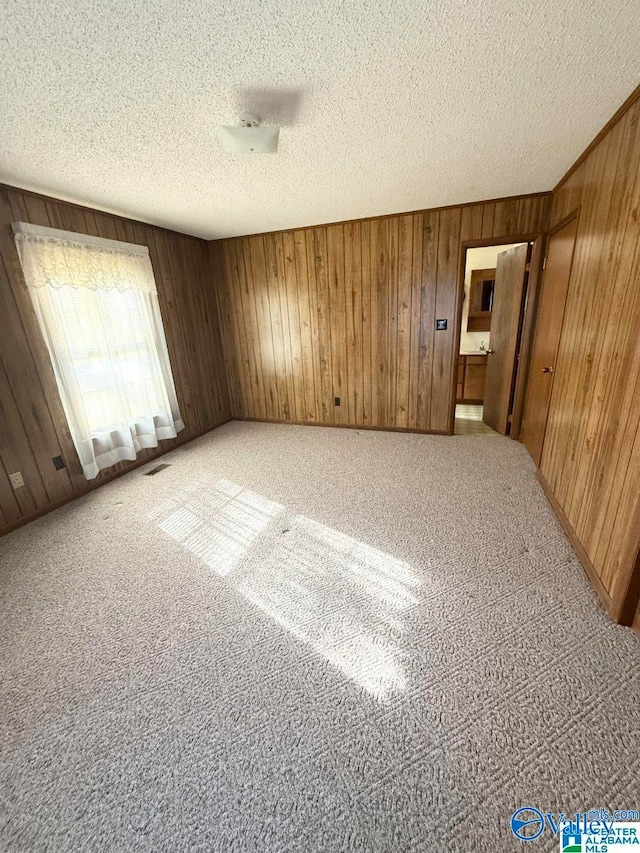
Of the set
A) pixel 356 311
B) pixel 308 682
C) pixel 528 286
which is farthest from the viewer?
pixel 356 311

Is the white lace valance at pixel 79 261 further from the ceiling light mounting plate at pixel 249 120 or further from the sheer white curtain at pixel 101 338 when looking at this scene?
the ceiling light mounting plate at pixel 249 120

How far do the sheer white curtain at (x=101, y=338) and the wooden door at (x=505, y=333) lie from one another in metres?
3.68

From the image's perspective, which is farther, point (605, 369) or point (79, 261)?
point (79, 261)

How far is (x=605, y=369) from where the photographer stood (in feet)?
5.49

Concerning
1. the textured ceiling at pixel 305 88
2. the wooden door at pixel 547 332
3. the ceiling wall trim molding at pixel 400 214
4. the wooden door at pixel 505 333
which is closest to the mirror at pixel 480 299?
the wooden door at pixel 505 333

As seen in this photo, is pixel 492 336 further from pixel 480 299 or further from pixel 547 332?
pixel 480 299

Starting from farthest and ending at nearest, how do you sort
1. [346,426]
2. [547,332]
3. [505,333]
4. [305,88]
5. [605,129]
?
[346,426]
[505,333]
[547,332]
[605,129]
[305,88]

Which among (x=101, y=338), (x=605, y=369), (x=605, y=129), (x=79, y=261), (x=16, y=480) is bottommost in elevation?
(x=16, y=480)

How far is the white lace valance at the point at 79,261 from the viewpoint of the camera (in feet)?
7.65

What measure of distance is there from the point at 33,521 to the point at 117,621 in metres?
1.48

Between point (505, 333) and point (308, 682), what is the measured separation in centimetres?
370

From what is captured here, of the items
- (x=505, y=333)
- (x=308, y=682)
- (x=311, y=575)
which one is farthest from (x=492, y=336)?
(x=308, y=682)

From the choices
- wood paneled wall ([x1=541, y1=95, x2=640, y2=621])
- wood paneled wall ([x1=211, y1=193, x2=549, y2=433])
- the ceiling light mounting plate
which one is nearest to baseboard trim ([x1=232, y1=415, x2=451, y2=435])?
wood paneled wall ([x1=211, y1=193, x2=549, y2=433])

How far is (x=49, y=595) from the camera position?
1.79m
